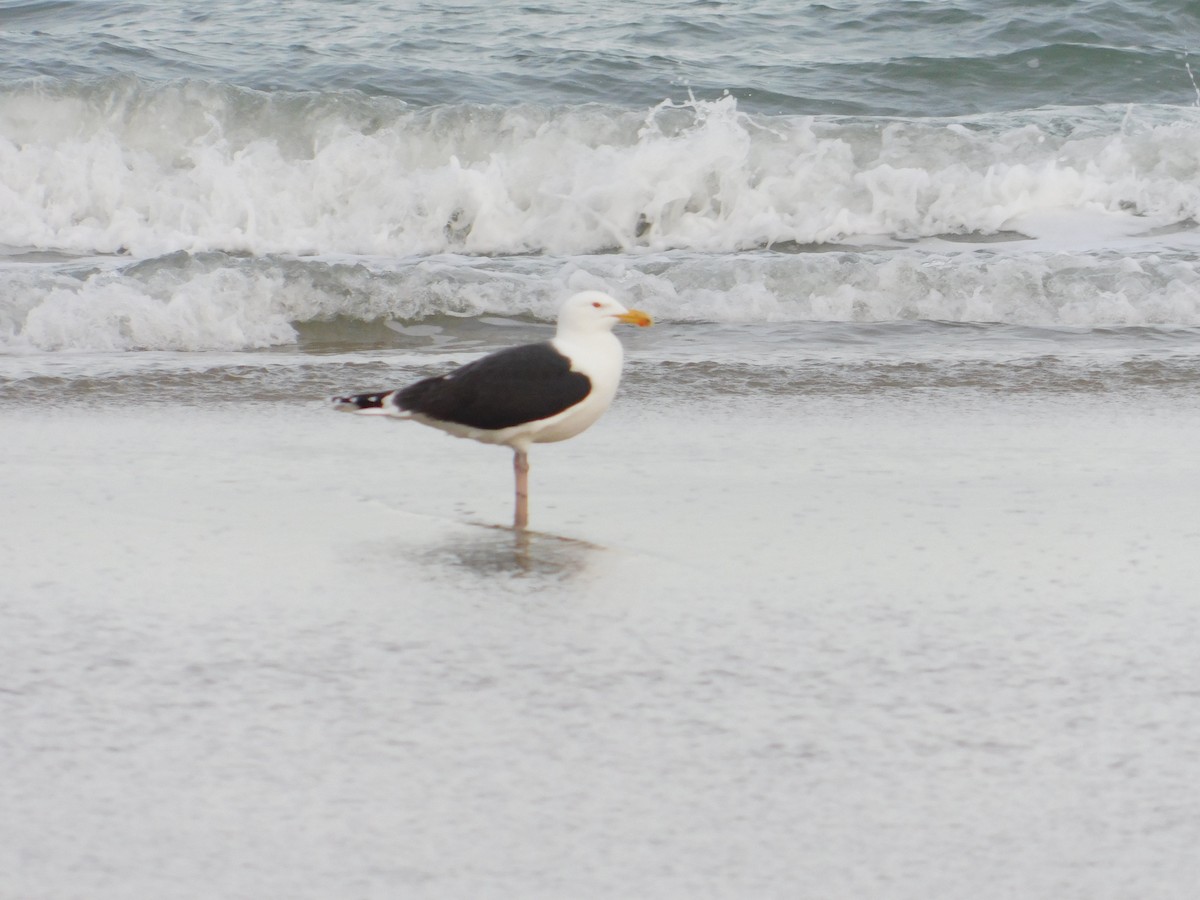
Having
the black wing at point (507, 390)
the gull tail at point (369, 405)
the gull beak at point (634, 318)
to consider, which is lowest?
the gull tail at point (369, 405)

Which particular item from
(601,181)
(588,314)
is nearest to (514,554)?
(588,314)

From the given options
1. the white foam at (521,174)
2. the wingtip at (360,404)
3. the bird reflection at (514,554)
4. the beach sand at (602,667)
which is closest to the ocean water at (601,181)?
the white foam at (521,174)

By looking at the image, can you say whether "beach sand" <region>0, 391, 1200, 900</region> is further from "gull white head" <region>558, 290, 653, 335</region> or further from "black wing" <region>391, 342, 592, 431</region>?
"gull white head" <region>558, 290, 653, 335</region>

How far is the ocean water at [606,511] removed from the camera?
273 cm

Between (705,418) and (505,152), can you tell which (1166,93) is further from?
(705,418)

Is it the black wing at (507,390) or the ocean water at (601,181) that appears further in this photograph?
the ocean water at (601,181)

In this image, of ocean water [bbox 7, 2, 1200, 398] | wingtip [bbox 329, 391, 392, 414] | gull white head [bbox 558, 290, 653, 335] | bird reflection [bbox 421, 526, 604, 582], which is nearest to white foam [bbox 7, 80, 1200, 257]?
ocean water [bbox 7, 2, 1200, 398]

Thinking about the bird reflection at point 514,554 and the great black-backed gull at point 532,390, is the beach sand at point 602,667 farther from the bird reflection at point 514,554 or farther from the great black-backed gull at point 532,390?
the great black-backed gull at point 532,390

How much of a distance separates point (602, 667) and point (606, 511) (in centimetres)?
135

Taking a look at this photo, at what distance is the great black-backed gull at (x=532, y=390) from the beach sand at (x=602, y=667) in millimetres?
234

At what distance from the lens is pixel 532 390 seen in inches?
182

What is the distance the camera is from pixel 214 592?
399 centimetres

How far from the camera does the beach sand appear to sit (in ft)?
8.61

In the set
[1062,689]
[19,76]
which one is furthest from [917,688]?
[19,76]
